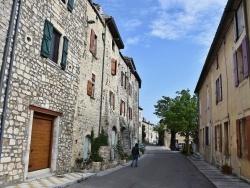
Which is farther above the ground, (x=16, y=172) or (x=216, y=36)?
(x=216, y=36)

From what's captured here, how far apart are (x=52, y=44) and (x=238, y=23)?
7835mm

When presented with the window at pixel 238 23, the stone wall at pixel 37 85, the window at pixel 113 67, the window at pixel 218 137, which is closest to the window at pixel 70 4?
the stone wall at pixel 37 85

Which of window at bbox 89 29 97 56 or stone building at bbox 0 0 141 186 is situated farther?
window at bbox 89 29 97 56

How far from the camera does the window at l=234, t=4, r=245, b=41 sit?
10348mm

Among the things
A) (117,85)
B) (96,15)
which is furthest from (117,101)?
(96,15)

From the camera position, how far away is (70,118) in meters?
11.7

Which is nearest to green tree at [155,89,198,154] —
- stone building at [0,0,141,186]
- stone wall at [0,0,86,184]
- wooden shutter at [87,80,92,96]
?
stone building at [0,0,141,186]

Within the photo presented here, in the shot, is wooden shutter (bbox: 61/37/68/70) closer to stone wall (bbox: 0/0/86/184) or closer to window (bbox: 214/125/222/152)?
stone wall (bbox: 0/0/86/184)

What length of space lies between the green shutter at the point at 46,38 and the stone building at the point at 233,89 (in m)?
7.36

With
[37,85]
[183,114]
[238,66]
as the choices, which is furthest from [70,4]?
[183,114]

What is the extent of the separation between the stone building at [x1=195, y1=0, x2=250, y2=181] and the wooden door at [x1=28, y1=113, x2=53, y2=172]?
Result: 7591 mm

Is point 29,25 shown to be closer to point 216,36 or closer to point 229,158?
point 216,36

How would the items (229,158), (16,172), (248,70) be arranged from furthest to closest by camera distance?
(229,158), (248,70), (16,172)

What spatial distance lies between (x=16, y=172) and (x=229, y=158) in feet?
31.9
